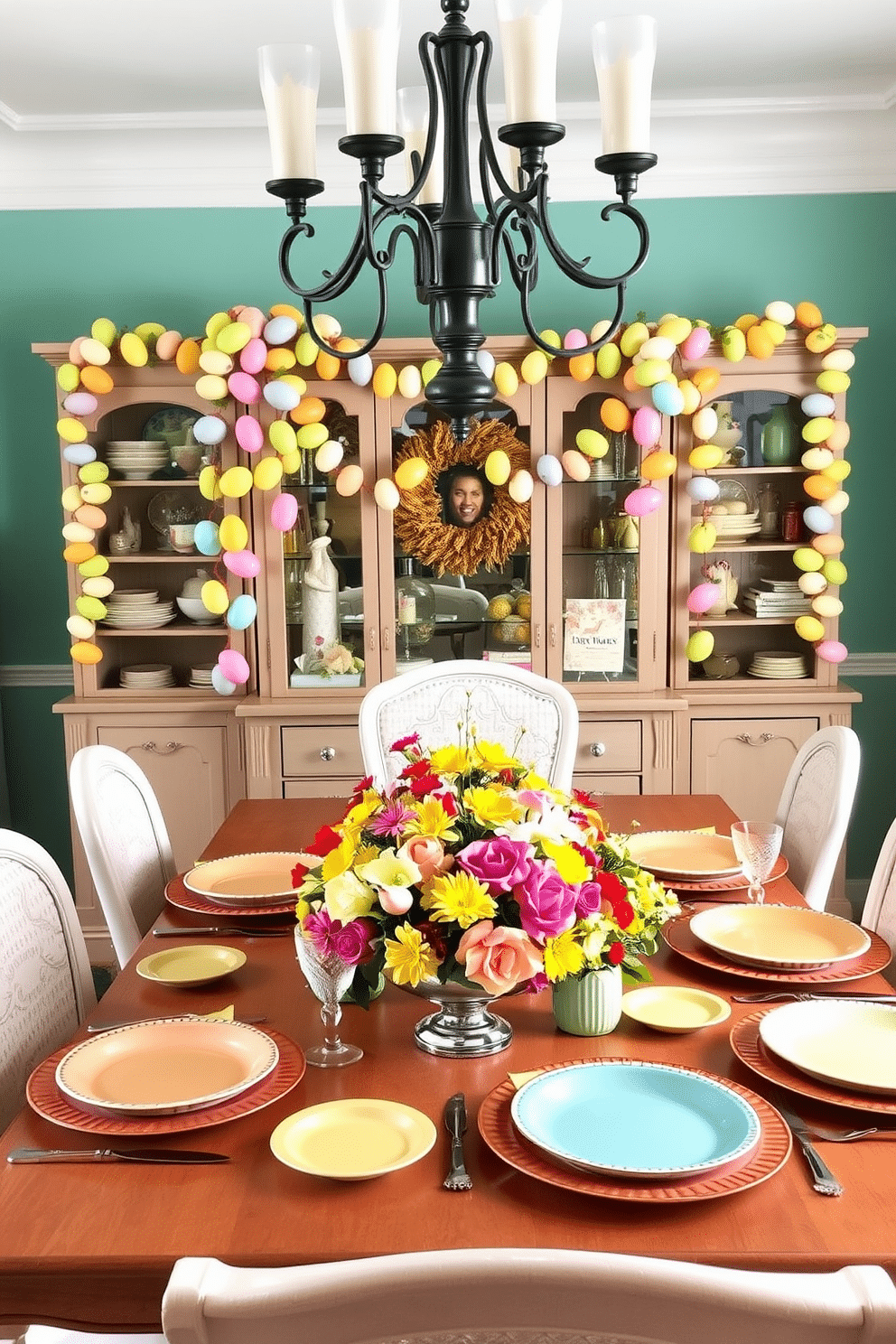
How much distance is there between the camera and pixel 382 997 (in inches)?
66.2

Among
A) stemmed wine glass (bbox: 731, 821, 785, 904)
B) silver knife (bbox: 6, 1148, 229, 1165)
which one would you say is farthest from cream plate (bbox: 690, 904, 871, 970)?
silver knife (bbox: 6, 1148, 229, 1165)

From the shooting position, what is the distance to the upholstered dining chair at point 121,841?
2064 mm

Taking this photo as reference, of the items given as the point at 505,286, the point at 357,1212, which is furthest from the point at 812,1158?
the point at 505,286

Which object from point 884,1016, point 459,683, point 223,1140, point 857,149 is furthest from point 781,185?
point 223,1140

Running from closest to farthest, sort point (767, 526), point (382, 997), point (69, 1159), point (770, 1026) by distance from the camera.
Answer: point (69, 1159), point (770, 1026), point (382, 997), point (767, 526)

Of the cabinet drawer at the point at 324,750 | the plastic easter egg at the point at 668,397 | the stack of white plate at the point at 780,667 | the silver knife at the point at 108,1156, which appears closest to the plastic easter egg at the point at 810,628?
the stack of white plate at the point at 780,667

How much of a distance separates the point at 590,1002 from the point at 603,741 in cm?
210

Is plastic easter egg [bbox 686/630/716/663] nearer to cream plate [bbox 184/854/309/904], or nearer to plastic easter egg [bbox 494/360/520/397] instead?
plastic easter egg [bbox 494/360/520/397]

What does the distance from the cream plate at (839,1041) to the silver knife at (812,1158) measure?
0.06 metres

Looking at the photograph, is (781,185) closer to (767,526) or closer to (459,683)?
(767,526)

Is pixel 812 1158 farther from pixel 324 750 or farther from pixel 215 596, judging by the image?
pixel 215 596

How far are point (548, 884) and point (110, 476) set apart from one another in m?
2.75

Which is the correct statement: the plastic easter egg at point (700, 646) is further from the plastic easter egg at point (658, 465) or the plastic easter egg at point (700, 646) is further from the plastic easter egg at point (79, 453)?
the plastic easter egg at point (79, 453)

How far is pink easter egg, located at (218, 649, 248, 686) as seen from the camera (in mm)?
3543
